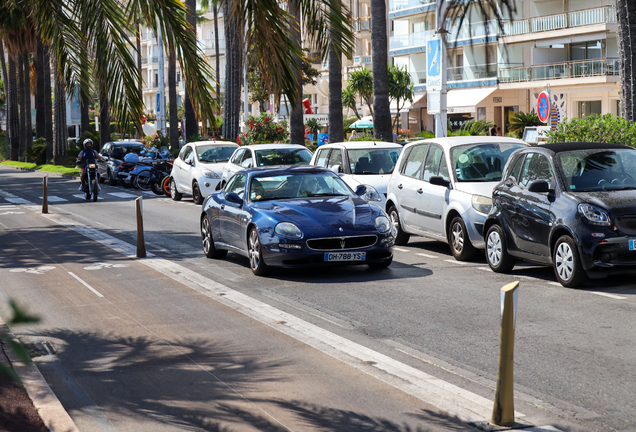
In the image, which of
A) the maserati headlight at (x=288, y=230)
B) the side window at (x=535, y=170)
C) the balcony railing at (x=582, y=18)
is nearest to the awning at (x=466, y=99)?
the balcony railing at (x=582, y=18)

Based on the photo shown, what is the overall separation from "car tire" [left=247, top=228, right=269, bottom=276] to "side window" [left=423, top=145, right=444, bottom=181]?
132 inches

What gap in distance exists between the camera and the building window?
4822 cm

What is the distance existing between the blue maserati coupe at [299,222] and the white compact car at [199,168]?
12.0m

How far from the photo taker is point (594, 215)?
9.84 m

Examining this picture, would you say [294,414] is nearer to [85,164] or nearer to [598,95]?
[85,164]

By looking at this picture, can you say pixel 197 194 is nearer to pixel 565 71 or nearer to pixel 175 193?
pixel 175 193

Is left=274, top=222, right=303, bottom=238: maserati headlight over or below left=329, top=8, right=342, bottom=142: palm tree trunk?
below

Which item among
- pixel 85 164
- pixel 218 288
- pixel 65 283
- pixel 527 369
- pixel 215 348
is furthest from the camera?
pixel 85 164

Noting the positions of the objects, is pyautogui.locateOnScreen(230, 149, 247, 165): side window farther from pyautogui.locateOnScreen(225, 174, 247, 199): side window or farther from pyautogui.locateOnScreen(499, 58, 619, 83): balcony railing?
pyautogui.locateOnScreen(499, 58, 619, 83): balcony railing

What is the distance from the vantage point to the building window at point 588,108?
48.2 meters

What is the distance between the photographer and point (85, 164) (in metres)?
27.4

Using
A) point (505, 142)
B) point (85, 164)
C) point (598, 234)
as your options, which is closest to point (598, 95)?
point (85, 164)

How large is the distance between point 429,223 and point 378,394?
8010 millimetres

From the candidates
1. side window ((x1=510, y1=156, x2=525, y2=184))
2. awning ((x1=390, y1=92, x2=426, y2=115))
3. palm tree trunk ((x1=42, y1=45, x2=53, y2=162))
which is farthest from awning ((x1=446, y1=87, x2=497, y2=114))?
side window ((x1=510, y1=156, x2=525, y2=184))
